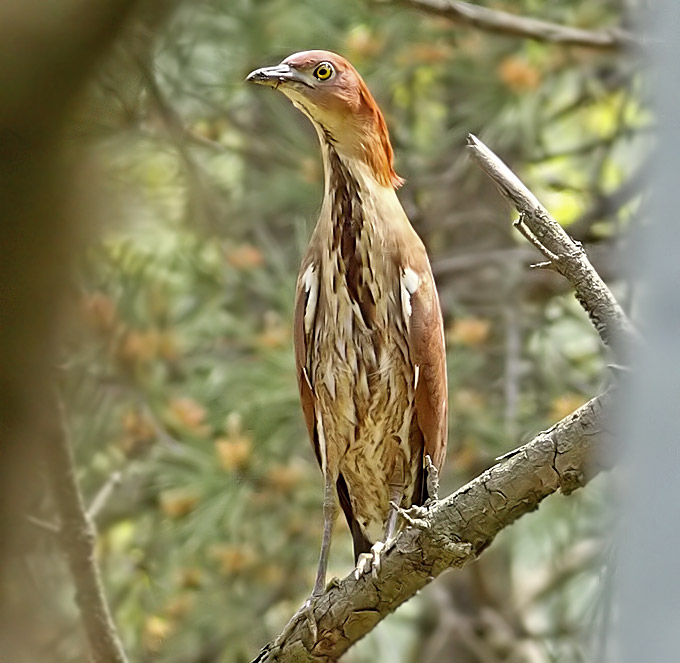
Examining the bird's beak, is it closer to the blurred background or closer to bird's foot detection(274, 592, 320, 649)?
bird's foot detection(274, 592, 320, 649)

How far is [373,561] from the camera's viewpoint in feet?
5.31

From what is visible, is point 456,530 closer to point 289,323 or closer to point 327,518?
point 327,518

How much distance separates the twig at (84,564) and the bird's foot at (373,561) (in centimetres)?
54

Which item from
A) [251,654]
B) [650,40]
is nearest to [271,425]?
[251,654]

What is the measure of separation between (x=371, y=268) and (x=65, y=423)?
54 cm

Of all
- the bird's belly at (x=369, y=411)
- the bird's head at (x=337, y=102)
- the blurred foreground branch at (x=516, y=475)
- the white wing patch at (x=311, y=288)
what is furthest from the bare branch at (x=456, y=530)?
the bird's head at (x=337, y=102)

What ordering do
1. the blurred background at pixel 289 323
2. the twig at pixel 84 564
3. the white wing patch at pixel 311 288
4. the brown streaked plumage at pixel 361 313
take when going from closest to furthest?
the brown streaked plumage at pixel 361 313
the white wing patch at pixel 311 288
the twig at pixel 84 564
the blurred background at pixel 289 323

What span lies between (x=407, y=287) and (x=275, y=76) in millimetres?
377

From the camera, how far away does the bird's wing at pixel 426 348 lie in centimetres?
176

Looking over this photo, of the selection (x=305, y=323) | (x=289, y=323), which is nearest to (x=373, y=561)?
(x=305, y=323)

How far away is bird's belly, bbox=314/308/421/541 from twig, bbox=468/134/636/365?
17.8 inches

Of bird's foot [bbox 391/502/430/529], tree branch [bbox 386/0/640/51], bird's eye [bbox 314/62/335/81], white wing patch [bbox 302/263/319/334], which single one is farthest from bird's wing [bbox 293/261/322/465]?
tree branch [bbox 386/0/640/51]

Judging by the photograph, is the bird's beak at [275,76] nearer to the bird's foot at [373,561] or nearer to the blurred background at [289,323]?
the bird's foot at [373,561]

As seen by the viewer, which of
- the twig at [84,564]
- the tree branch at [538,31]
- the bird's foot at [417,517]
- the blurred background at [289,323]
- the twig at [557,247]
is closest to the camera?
the twig at [557,247]
